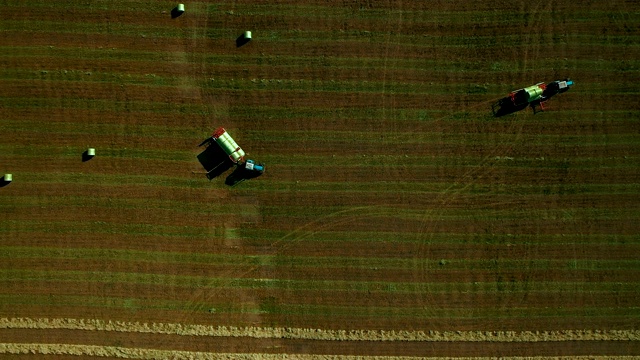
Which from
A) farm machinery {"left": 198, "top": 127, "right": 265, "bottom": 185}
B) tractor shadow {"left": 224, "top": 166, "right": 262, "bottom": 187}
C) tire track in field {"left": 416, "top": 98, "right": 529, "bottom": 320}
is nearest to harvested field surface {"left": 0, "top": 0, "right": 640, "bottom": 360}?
tire track in field {"left": 416, "top": 98, "right": 529, "bottom": 320}

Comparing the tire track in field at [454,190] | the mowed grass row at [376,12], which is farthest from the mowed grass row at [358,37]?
the tire track in field at [454,190]

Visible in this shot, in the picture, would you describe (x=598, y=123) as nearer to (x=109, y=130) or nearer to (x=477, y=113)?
(x=477, y=113)

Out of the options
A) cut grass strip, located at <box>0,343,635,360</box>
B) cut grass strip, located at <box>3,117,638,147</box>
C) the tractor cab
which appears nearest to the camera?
the tractor cab

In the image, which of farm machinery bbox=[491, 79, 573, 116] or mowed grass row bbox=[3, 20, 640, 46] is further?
mowed grass row bbox=[3, 20, 640, 46]

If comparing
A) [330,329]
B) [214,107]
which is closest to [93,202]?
[214,107]

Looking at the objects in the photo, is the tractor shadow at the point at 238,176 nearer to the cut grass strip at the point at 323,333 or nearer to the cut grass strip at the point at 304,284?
the cut grass strip at the point at 304,284

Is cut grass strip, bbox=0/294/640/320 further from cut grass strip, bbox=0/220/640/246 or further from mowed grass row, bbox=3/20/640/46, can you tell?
mowed grass row, bbox=3/20/640/46
